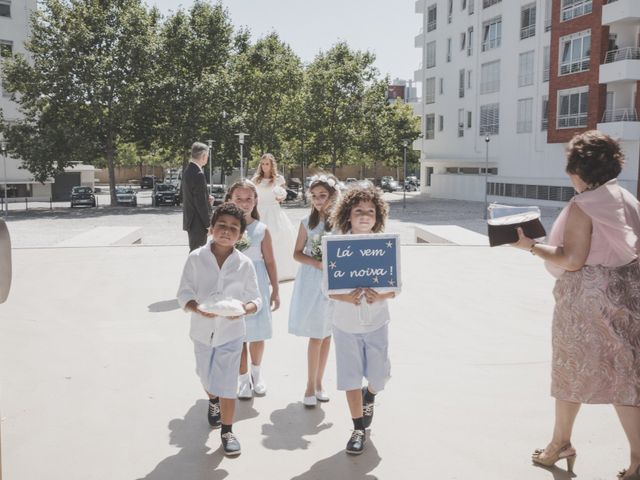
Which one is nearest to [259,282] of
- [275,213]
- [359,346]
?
[359,346]

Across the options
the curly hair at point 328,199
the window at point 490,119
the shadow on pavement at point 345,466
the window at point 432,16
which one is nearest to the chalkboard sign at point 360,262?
the curly hair at point 328,199

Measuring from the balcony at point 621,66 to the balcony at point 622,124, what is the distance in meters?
1.69

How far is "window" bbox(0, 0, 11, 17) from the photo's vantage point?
44781mm

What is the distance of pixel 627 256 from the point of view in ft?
12.4

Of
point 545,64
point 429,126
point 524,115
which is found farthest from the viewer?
point 429,126

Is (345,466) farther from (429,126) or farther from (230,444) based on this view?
(429,126)

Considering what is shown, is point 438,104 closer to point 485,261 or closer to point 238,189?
point 485,261

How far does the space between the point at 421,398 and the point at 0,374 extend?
3849mm

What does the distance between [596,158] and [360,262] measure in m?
1.57

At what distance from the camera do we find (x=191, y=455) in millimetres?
4348

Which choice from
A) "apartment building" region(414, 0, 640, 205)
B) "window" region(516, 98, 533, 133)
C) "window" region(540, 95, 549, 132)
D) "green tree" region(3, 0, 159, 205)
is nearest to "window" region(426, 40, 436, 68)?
"apartment building" region(414, 0, 640, 205)

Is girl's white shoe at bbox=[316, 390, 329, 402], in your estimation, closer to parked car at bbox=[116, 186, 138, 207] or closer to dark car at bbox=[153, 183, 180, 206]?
dark car at bbox=[153, 183, 180, 206]

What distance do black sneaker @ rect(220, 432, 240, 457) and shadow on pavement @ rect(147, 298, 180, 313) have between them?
4681 mm

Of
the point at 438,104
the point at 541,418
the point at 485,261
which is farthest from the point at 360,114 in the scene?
the point at 541,418
